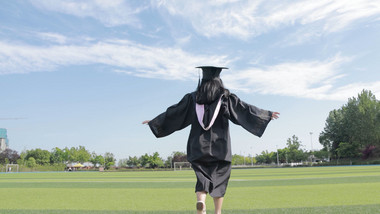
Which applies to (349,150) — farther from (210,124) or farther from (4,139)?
(4,139)

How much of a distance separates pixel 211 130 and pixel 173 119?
71cm

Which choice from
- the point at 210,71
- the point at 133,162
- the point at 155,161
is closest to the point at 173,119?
the point at 210,71

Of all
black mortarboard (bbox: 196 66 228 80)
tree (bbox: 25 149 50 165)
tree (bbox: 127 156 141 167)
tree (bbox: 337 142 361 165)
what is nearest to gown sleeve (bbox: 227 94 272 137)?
black mortarboard (bbox: 196 66 228 80)

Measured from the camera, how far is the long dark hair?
397cm

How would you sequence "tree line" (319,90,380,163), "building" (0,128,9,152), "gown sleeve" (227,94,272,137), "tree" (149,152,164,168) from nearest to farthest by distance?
"gown sleeve" (227,94,272,137) → "tree line" (319,90,380,163) → "tree" (149,152,164,168) → "building" (0,128,9,152)

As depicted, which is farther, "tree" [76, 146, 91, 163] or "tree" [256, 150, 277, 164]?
"tree" [256, 150, 277, 164]

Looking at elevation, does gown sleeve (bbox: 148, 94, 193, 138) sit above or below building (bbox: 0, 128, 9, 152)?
below

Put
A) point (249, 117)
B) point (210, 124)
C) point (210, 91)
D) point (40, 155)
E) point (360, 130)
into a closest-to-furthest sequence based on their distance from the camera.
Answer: point (210, 124) → point (210, 91) → point (249, 117) → point (360, 130) → point (40, 155)

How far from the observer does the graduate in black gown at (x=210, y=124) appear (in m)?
3.71

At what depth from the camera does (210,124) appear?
12.5ft

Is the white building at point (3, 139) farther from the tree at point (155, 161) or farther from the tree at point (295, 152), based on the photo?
the tree at point (295, 152)

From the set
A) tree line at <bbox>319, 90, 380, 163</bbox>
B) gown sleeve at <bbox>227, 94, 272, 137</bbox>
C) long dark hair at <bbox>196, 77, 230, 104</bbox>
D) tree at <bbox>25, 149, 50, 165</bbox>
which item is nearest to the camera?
long dark hair at <bbox>196, 77, 230, 104</bbox>

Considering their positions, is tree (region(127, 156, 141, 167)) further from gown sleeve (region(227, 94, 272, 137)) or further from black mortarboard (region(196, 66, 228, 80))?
black mortarboard (region(196, 66, 228, 80))

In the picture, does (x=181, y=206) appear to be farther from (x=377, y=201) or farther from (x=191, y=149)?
(x=377, y=201)
